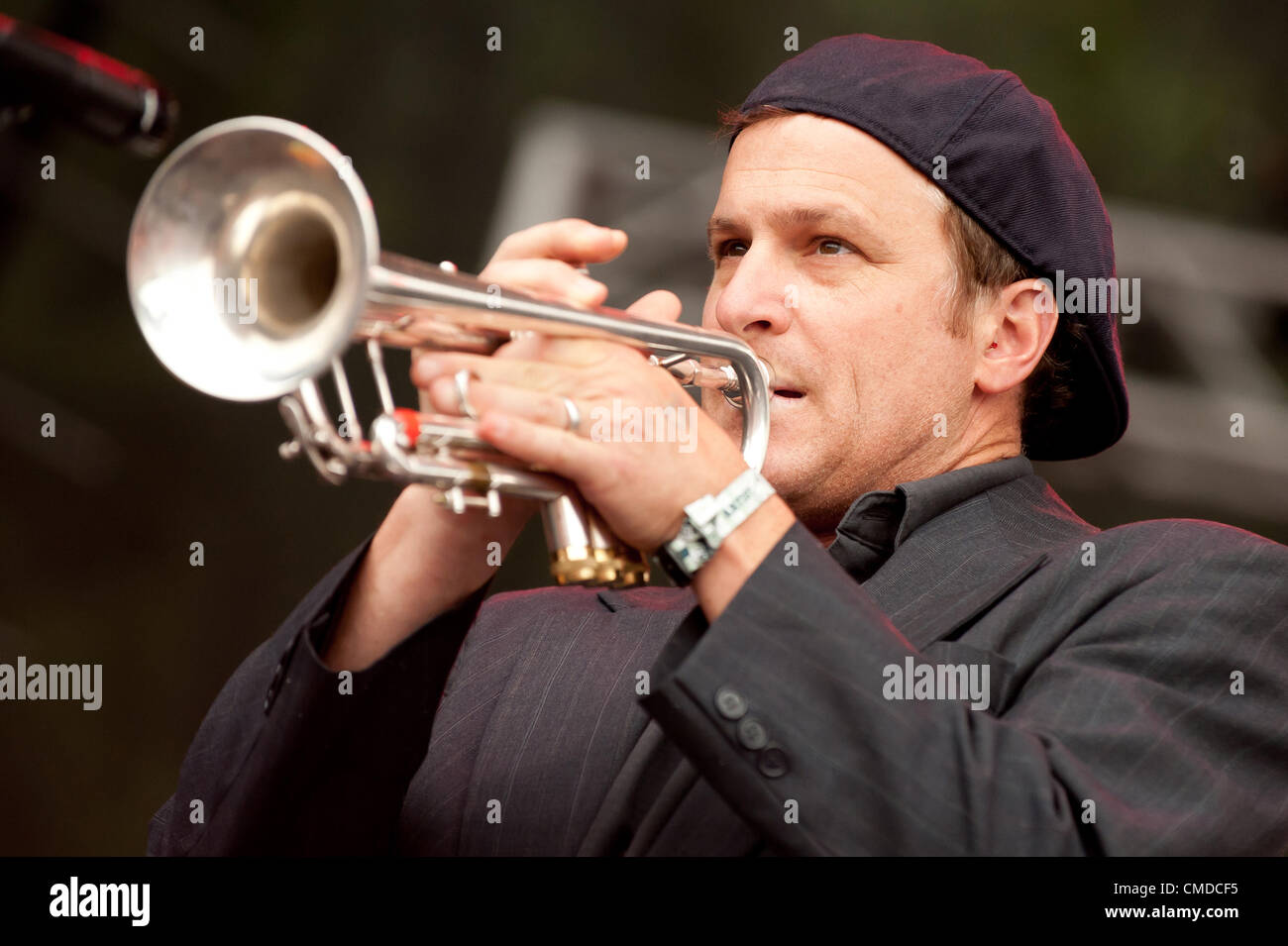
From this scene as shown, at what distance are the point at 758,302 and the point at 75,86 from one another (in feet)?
5.34

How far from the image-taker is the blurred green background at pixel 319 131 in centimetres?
498

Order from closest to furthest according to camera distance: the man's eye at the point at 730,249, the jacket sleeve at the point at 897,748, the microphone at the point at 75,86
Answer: the microphone at the point at 75,86, the jacket sleeve at the point at 897,748, the man's eye at the point at 730,249

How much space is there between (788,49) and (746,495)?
3715mm

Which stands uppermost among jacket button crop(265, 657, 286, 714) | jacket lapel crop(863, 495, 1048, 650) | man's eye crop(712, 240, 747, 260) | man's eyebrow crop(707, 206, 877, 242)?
man's eye crop(712, 240, 747, 260)

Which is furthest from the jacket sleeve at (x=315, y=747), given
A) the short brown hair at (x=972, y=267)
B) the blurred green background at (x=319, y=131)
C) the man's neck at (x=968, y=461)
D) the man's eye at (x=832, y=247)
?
the blurred green background at (x=319, y=131)

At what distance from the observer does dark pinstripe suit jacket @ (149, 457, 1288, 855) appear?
1685mm

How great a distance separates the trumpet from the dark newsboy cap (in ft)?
3.81

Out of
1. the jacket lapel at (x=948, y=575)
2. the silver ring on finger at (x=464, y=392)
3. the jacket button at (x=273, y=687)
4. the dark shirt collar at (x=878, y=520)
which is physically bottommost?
the jacket button at (x=273, y=687)

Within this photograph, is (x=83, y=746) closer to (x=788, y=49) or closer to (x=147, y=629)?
(x=147, y=629)

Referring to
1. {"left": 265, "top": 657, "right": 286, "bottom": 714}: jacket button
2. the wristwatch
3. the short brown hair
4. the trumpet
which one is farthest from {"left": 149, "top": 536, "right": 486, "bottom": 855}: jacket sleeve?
the short brown hair

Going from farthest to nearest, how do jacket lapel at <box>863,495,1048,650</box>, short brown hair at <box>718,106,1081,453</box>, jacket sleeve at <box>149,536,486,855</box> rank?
1. short brown hair at <box>718,106,1081,453</box>
2. jacket lapel at <box>863,495,1048,650</box>
3. jacket sleeve at <box>149,536,486,855</box>

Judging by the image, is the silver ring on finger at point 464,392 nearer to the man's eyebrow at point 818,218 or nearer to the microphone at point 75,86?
the microphone at point 75,86

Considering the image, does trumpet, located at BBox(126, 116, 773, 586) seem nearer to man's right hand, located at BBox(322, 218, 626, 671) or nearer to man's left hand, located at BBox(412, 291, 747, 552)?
man's left hand, located at BBox(412, 291, 747, 552)
